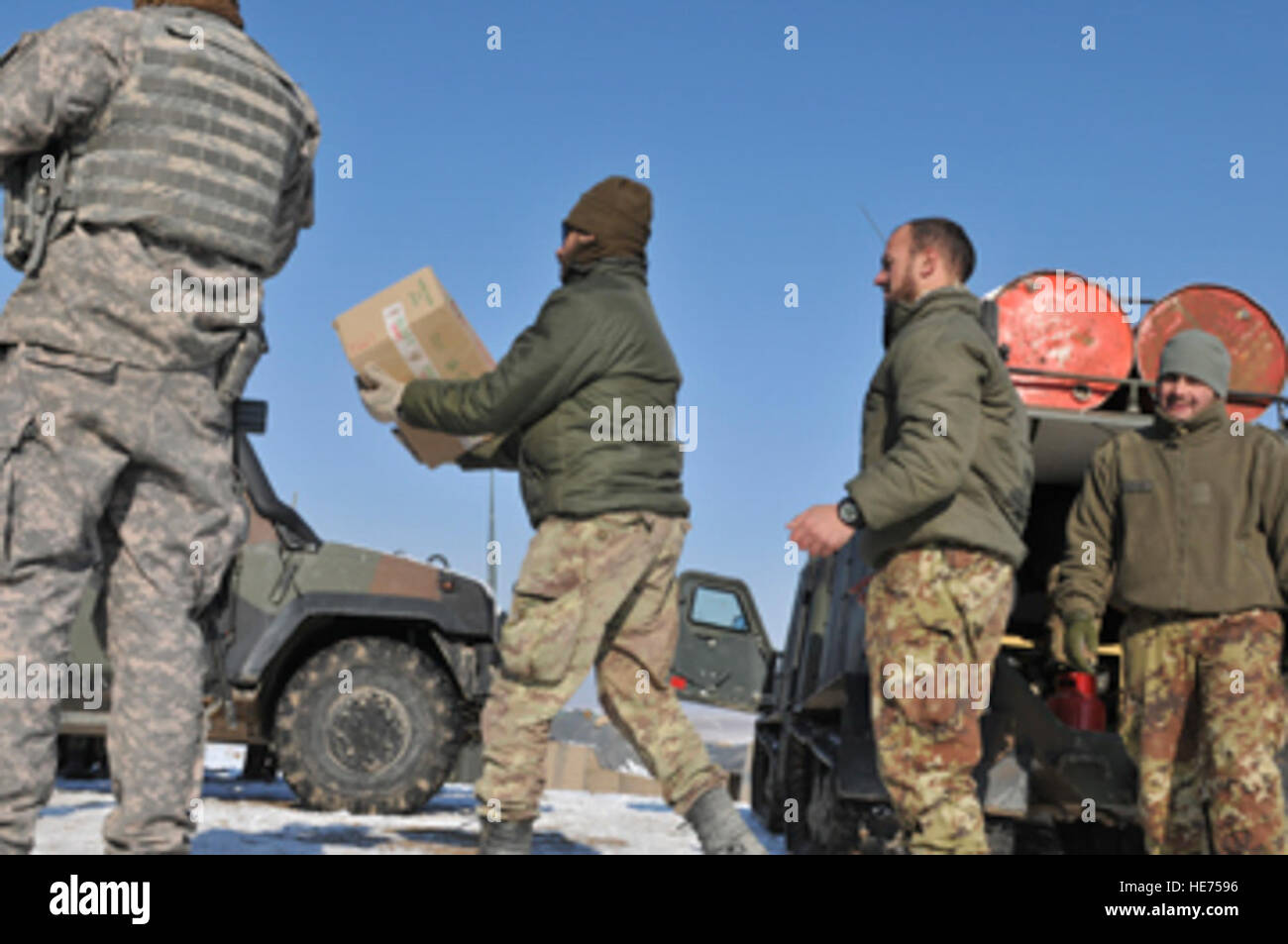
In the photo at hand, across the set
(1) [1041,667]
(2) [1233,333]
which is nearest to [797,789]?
(1) [1041,667]

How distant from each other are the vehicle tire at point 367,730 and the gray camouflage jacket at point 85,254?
503 centimetres

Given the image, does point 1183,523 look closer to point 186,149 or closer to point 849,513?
point 849,513

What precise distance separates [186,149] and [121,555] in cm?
Result: 106

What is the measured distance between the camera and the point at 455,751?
856 cm

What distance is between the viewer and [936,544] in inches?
160

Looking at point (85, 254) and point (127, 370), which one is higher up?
point (85, 254)

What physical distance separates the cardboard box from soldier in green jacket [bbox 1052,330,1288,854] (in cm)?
240

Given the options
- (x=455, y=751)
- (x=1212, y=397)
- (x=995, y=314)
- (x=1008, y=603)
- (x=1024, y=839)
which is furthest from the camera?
(x=455, y=751)

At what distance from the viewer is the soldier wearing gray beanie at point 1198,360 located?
5262 mm

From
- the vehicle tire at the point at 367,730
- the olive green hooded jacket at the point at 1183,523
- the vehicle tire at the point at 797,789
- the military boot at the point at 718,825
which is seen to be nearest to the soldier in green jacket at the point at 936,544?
the military boot at the point at 718,825

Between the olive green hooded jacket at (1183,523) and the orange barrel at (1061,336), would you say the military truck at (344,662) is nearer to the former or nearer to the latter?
the orange barrel at (1061,336)
